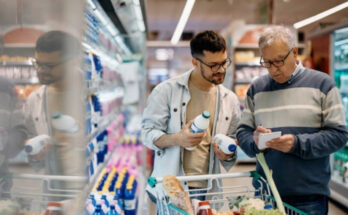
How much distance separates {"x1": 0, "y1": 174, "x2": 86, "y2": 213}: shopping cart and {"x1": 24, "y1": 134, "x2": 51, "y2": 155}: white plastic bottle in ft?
0.26

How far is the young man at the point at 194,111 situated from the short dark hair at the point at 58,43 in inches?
43.3

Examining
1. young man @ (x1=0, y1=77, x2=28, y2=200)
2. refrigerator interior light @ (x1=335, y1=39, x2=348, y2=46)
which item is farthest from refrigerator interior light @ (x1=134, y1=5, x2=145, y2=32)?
refrigerator interior light @ (x1=335, y1=39, x2=348, y2=46)

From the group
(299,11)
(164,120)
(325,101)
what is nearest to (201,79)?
(164,120)

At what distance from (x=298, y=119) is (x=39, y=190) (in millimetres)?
1437

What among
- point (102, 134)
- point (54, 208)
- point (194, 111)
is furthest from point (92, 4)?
point (54, 208)

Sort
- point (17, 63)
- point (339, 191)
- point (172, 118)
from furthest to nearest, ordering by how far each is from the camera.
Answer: point (339, 191) → point (172, 118) → point (17, 63)

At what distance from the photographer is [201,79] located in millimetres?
2301

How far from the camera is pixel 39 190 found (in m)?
1.10

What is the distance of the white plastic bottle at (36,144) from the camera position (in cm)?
104

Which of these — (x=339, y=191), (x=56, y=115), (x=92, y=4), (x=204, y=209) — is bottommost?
(x=339, y=191)

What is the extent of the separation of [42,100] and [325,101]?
59.4 inches

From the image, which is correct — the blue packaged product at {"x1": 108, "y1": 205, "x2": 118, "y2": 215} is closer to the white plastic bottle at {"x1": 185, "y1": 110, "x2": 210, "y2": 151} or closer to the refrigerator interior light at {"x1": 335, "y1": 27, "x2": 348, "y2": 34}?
the white plastic bottle at {"x1": 185, "y1": 110, "x2": 210, "y2": 151}

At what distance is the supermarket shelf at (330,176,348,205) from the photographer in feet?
15.2

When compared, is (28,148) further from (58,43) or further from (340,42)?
(340,42)
